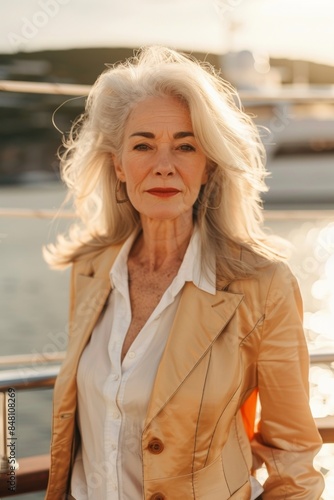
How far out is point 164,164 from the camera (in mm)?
1884

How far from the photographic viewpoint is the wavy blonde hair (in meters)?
1.89

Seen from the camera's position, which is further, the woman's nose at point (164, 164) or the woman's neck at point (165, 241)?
the woman's neck at point (165, 241)

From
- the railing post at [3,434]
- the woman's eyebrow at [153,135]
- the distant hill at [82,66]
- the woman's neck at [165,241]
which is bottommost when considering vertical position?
the railing post at [3,434]

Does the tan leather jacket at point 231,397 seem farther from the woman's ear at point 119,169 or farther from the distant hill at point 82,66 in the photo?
the distant hill at point 82,66

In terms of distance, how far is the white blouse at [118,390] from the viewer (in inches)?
69.1

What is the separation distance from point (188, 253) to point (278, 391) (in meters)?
0.42

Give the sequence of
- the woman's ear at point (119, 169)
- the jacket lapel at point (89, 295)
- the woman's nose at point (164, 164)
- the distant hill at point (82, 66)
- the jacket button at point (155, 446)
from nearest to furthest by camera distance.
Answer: the jacket button at point (155, 446) → the woman's nose at point (164, 164) → the jacket lapel at point (89, 295) → the woman's ear at point (119, 169) → the distant hill at point (82, 66)

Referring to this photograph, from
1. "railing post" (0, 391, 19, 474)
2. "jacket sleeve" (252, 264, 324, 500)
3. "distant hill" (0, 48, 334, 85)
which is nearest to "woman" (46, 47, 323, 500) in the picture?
"jacket sleeve" (252, 264, 324, 500)

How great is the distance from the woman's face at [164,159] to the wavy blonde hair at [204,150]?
36mm

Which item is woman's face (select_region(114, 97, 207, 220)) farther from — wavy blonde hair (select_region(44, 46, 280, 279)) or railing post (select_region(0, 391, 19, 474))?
railing post (select_region(0, 391, 19, 474))

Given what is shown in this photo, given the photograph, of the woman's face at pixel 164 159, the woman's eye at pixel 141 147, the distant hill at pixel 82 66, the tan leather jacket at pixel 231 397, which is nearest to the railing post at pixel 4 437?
the tan leather jacket at pixel 231 397

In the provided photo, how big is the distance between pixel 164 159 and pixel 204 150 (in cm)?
10

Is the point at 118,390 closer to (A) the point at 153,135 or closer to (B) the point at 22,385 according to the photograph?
(B) the point at 22,385

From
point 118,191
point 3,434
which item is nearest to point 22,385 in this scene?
point 3,434
